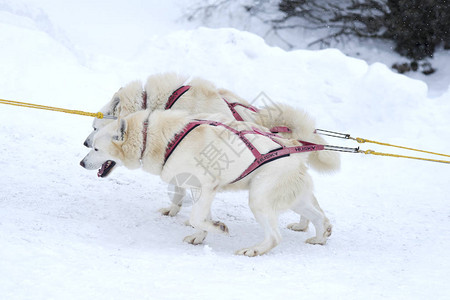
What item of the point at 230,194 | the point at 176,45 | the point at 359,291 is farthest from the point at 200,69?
the point at 359,291

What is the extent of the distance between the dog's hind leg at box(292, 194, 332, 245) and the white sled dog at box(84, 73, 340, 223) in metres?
0.47

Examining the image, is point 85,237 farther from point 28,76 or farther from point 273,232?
point 28,76

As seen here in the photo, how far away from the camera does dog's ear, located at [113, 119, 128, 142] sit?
407 cm

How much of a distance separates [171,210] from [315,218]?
4.98 ft

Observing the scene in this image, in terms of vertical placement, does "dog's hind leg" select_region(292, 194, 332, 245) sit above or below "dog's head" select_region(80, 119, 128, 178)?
below

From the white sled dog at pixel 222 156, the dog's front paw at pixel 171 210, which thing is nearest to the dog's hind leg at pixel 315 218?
the white sled dog at pixel 222 156

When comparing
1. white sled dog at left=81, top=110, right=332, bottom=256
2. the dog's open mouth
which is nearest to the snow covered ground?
white sled dog at left=81, top=110, right=332, bottom=256

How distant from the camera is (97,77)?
9039mm

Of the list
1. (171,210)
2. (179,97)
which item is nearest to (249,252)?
(171,210)

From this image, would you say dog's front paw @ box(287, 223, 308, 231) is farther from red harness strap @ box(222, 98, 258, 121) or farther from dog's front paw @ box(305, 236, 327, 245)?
red harness strap @ box(222, 98, 258, 121)

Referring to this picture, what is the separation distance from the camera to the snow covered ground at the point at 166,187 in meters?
3.17

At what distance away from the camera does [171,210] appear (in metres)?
5.09

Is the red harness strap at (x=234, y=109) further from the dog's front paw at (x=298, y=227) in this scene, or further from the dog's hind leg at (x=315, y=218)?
the dog's front paw at (x=298, y=227)

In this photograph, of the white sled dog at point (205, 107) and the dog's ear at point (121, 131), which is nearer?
the dog's ear at point (121, 131)
